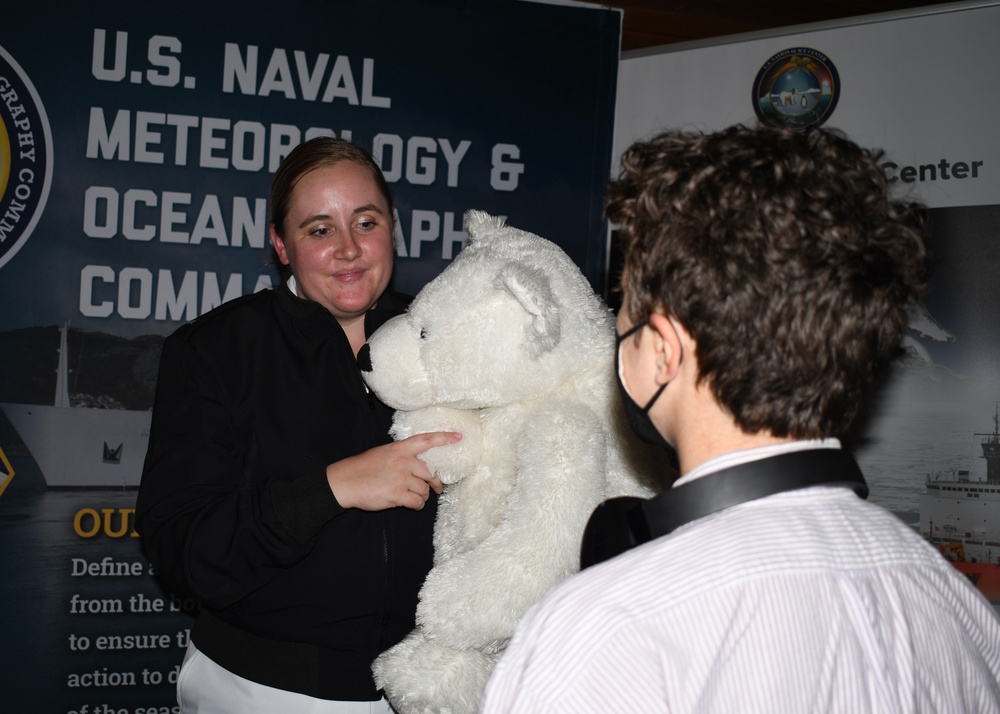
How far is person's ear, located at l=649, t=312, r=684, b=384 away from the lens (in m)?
0.84

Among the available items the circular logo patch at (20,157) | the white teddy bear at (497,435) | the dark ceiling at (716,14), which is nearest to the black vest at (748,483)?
the white teddy bear at (497,435)

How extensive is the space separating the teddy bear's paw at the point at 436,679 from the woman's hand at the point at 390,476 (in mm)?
259

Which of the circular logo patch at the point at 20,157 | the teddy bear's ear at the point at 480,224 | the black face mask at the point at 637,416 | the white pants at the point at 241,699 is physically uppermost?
the circular logo patch at the point at 20,157

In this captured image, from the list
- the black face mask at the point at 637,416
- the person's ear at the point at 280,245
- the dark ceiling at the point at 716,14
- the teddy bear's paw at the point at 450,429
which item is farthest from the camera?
the dark ceiling at the point at 716,14

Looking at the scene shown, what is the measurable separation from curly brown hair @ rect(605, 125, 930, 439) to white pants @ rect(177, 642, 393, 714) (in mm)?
1161

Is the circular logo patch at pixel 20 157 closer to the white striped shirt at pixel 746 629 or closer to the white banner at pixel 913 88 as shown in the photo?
the white banner at pixel 913 88

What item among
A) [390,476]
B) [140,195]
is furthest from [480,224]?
[140,195]

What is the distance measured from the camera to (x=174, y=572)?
4.93 ft

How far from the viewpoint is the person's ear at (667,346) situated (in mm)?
838

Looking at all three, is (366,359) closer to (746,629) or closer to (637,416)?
(637,416)

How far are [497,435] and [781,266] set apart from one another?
0.75 metres

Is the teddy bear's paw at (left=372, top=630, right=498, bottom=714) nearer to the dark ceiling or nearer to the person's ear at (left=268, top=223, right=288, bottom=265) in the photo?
the person's ear at (left=268, top=223, right=288, bottom=265)

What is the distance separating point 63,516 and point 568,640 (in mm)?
2385

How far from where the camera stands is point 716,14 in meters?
3.26
